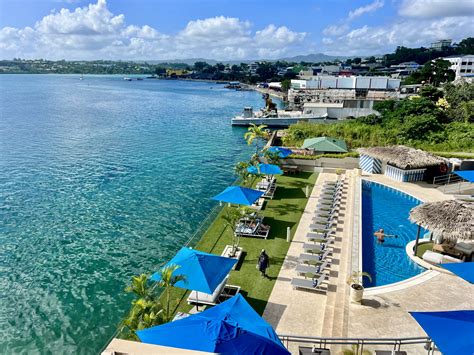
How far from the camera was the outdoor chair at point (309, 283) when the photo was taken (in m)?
13.1

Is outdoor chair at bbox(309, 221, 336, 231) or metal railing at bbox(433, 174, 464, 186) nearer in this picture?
outdoor chair at bbox(309, 221, 336, 231)

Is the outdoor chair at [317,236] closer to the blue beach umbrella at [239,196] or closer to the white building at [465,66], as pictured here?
the blue beach umbrella at [239,196]

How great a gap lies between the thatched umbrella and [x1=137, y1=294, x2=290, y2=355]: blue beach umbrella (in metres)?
9.97

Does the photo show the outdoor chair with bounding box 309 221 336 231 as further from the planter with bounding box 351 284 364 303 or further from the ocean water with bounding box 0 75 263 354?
the ocean water with bounding box 0 75 263 354

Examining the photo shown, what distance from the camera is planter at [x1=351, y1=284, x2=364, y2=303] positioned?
12.1 meters

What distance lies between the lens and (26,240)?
754 inches

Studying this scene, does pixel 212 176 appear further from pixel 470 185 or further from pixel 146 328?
pixel 146 328

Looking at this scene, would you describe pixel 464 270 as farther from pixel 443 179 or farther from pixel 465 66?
pixel 465 66

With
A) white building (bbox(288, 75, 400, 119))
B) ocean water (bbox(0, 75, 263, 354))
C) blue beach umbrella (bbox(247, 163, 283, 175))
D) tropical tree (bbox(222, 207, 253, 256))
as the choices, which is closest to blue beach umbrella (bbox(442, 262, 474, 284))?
tropical tree (bbox(222, 207, 253, 256))

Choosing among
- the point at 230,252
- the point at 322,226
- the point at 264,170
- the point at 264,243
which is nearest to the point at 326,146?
the point at 264,170

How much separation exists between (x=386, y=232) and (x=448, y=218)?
402cm

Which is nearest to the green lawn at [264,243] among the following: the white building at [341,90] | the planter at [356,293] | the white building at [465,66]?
the planter at [356,293]

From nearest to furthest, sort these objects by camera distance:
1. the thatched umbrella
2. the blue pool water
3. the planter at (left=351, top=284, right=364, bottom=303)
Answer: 1. the planter at (left=351, top=284, right=364, bottom=303)
2. the thatched umbrella
3. the blue pool water

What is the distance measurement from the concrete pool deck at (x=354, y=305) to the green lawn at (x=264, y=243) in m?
0.44
